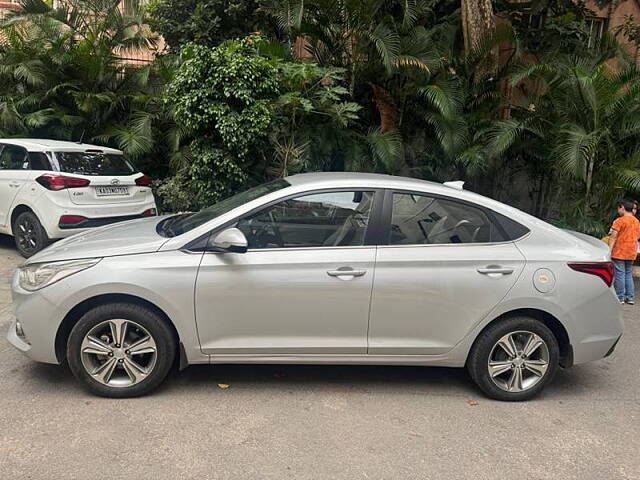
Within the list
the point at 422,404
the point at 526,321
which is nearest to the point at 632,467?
the point at 526,321

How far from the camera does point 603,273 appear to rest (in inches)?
148

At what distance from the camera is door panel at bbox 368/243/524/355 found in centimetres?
361

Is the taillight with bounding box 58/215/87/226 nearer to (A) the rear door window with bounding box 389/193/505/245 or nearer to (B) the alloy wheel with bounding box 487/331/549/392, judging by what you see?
(A) the rear door window with bounding box 389/193/505/245

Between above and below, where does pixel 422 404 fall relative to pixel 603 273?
below

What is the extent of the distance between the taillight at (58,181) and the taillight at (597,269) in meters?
5.80

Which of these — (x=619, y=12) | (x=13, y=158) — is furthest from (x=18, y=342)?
(x=619, y=12)

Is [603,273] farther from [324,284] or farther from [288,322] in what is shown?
[288,322]

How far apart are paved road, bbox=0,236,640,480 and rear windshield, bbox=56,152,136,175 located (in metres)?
3.37

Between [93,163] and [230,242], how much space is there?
4.64 m

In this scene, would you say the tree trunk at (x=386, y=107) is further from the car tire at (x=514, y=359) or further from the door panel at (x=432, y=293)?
the car tire at (x=514, y=359)

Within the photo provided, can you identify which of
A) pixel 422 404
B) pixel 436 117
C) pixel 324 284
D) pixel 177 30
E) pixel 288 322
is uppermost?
pixel 177 30

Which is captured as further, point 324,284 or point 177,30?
point 177,30

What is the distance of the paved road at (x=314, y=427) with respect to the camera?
9.73ft

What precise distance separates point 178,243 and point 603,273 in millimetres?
2970
